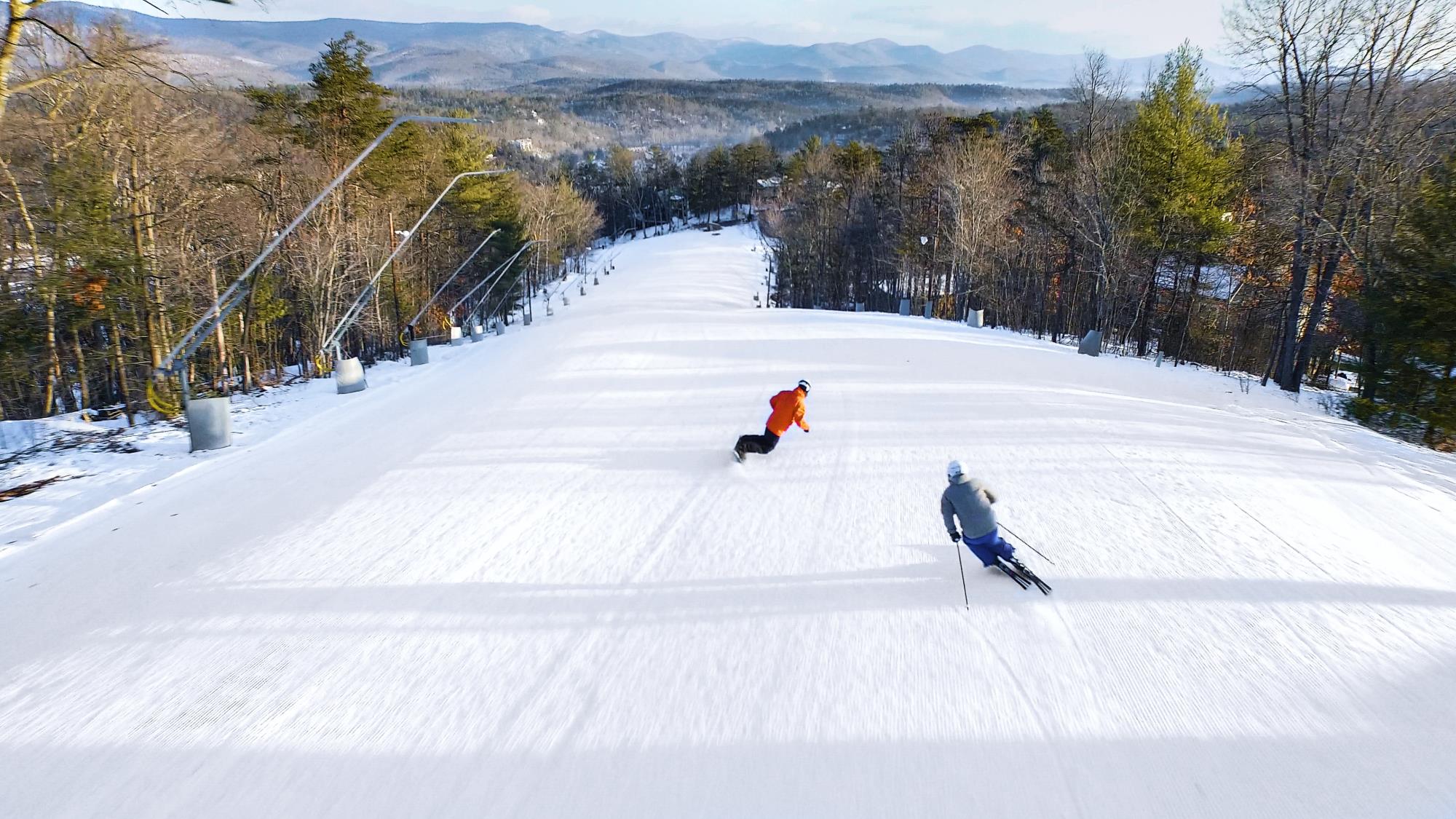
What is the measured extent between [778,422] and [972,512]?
3.68m

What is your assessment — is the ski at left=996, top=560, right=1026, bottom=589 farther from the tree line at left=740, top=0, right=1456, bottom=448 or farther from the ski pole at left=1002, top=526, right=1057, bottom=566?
the tree line at left=740, top=0, right=1456, bottom=448

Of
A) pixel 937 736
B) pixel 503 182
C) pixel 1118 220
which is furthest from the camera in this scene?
pixel 503 182

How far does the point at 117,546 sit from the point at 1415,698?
38.5 feet

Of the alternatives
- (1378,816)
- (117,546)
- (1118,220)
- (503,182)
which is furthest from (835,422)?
(503,182)

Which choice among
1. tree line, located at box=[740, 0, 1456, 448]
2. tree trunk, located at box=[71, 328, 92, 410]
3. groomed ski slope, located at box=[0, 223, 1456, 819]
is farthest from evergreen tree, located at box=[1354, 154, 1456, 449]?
tree trunk, located at box=[71, 328, 92, 410]

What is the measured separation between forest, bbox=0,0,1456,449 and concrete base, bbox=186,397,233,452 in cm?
480

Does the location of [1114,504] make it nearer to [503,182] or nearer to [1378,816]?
[1378,816]

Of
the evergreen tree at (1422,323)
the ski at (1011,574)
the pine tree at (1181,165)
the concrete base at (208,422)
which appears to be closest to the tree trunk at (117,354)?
the concrete base at (208,422)

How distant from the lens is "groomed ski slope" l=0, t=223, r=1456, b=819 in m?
3.92

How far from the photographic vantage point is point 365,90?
33.0m

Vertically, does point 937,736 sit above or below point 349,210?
below

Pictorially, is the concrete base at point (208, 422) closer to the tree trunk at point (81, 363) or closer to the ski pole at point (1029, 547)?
the tree trunk at point (81, 363)

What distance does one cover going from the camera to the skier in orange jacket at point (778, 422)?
9.13m

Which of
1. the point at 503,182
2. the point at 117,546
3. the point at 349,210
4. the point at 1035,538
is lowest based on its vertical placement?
the point at 117,546
